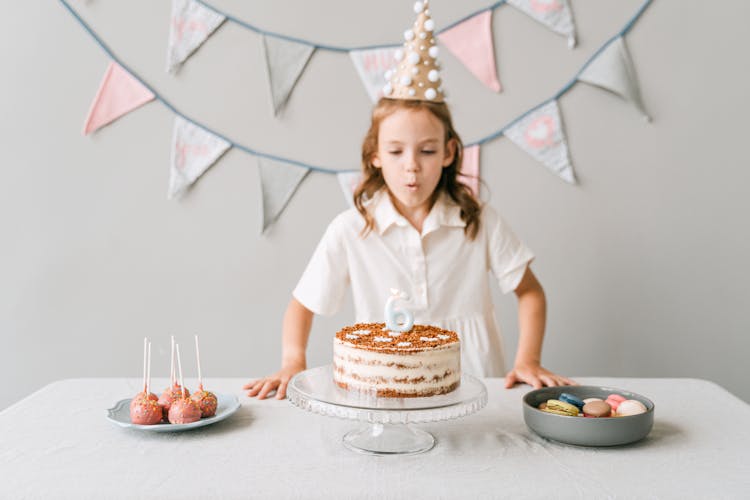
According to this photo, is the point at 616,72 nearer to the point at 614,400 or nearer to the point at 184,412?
the point at 614,400

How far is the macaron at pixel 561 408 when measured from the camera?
109cm

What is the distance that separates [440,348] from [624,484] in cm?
30

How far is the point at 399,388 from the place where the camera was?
3.47 ft

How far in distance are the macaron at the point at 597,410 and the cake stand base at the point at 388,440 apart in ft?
0.76

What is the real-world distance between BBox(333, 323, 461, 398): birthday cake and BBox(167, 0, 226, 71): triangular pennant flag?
1.46 meters

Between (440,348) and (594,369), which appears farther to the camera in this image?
(594,369)

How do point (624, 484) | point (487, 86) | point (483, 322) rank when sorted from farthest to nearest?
point (487, 86)
point (483, 322)
point (624, 484)

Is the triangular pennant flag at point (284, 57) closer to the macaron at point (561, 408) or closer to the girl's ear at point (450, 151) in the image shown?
the girl's ear at point (450, 151)

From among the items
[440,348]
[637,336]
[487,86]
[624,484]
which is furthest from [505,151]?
[624,484]

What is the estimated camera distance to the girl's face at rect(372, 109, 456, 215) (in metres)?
1.63

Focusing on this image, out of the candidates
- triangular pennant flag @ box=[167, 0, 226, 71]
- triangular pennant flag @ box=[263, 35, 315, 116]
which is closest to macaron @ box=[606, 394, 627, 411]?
triangular pennant flag @ box=[263, 35, 315, 116]

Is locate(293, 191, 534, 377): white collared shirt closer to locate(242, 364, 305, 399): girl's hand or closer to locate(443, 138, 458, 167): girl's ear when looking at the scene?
locate(443, 138, 458, 167): girl's ear

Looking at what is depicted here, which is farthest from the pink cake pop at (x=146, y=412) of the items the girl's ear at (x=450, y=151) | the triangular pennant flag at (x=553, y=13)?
the triangular pennant flag at (x=553, y=13)

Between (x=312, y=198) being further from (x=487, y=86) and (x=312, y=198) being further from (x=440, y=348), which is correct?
(x=440, y=348)
